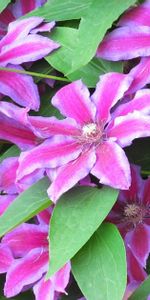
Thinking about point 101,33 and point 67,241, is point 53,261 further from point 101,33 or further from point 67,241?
point 101,33

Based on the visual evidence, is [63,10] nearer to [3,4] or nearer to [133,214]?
[3,4]

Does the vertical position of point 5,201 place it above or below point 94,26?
below

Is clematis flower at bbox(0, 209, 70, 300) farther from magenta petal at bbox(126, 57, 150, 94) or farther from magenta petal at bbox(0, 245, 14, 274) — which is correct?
magenta petal at bbox(126, 57, 150, 94)

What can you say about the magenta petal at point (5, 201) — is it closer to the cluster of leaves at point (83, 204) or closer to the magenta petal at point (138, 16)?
the cluster of leaves at point (83, 204)

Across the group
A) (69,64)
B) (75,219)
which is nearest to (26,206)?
(75,219)

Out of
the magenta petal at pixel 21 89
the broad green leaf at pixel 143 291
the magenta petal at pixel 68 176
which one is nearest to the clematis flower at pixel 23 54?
the magenta petal at pixel 21 89

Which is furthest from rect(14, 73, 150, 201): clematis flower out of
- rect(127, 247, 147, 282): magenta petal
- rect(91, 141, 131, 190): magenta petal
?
rect(127, 247, 147, 282): magenta petal
